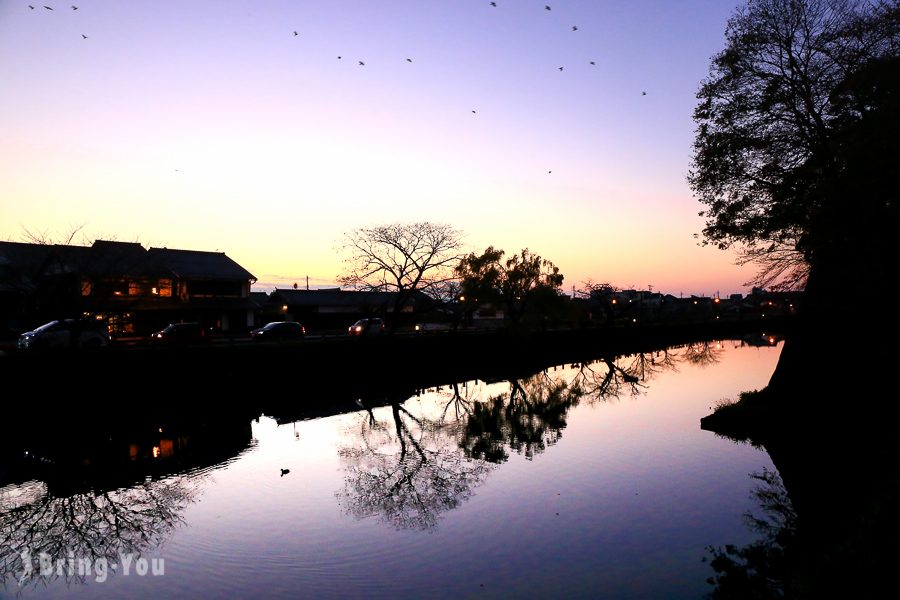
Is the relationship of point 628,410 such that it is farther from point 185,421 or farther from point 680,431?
point 185,421

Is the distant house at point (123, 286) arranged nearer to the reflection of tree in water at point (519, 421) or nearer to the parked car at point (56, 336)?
the parked car at point (56, 336)

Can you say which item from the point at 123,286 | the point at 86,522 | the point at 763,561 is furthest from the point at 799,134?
the point at 123,286

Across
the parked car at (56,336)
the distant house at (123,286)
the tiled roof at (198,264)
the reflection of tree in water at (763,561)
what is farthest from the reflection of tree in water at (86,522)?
the tiled roof at (198,264)

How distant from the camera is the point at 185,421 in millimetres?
23234

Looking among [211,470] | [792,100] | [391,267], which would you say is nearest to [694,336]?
[391,267]

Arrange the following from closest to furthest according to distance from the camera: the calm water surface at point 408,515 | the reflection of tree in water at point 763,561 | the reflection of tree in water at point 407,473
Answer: the reflection of tree in water at point 763,561 → the calm water surface at point 408,515 → the reflection of tree in water at point 407,473

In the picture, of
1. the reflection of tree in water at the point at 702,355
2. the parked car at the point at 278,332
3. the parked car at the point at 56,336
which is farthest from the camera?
the reflection of tree in water at the point at 702,355

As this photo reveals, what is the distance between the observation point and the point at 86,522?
12.9 meters

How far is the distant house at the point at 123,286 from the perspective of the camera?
93.5 ft

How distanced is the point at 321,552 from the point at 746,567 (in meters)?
7.53

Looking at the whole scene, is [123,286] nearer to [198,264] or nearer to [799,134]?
[198,264]

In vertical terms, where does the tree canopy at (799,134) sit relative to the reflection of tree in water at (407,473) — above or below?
above

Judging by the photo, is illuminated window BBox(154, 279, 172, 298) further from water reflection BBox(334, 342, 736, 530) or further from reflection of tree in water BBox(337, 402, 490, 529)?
reflection of tree in water BBox(337, 402, 490, 529)

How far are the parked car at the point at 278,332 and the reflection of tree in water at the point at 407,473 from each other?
1958 cm
